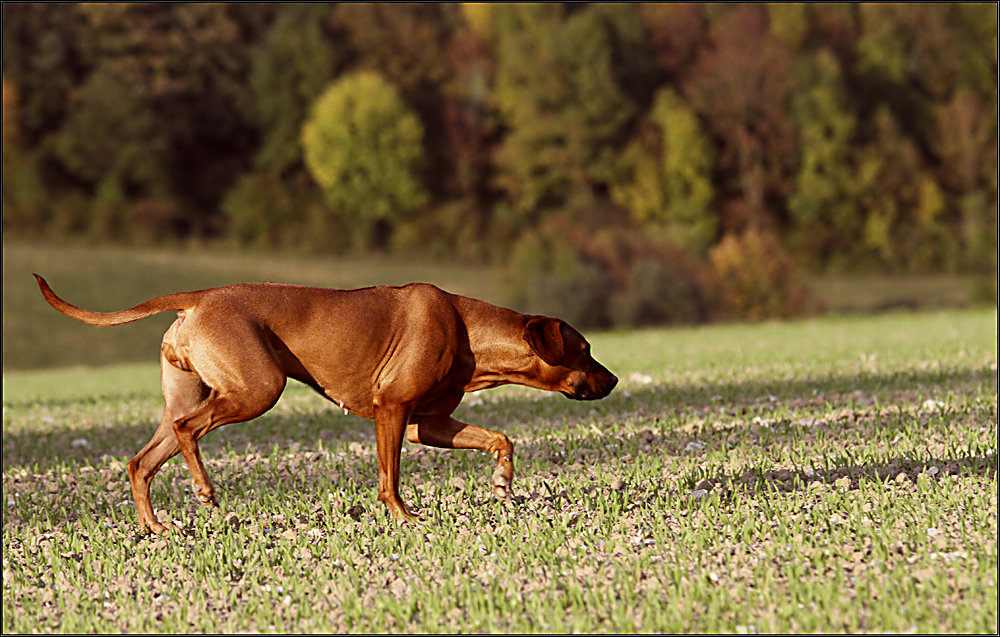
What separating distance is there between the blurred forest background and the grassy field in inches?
1707

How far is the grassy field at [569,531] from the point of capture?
4191 mm

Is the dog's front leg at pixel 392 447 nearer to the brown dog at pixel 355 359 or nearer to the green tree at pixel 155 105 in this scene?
the brown dog at pixel 355 359

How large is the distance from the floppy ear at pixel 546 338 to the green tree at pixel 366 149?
53.7 m

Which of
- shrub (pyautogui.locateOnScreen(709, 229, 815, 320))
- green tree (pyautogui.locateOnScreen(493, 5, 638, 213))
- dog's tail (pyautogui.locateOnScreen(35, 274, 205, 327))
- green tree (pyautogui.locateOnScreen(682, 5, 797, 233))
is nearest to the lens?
dog's tail (pyautogui.locateOnScreen(35, 274, 205, 327))

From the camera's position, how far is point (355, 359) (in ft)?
19.0

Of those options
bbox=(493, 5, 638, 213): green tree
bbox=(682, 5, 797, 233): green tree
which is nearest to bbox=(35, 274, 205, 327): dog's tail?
bbox=(493, 5, 638, 213): green tree

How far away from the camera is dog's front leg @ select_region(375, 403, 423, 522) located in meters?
5.76

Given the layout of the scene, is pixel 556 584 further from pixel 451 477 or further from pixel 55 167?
pixel 55 167

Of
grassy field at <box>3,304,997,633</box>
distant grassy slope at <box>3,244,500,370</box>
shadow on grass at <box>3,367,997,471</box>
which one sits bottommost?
distant grassy slope at <box>3,244,500,370</box>

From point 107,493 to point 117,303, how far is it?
39.5 meters

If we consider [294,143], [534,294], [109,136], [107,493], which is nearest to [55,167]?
[109,136]

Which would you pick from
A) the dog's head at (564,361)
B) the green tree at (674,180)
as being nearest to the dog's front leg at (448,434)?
the dog's head at (564,361)

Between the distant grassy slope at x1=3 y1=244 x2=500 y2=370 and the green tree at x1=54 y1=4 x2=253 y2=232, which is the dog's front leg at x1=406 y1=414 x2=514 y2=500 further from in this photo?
the green tree at x1=54 y1=4 x2=253 y2=232

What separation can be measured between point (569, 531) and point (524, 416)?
5443 mm
